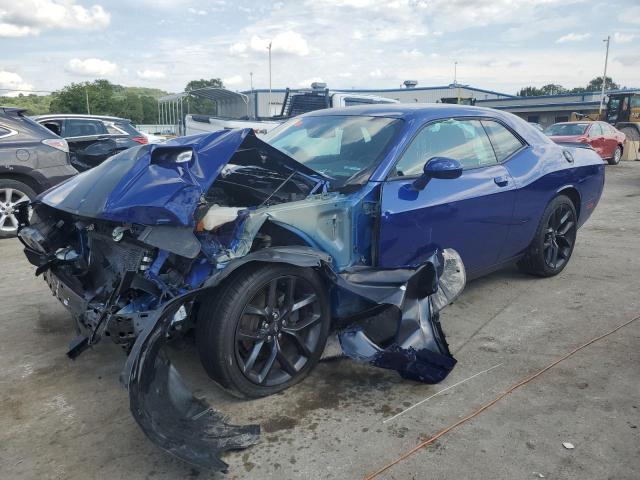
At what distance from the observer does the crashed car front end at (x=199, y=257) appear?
246 cm

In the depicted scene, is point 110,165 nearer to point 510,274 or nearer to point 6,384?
point 6,384

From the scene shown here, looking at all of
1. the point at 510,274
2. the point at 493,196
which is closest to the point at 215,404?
the point at 493,196

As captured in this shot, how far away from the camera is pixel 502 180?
411 cm

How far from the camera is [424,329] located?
3137 mm

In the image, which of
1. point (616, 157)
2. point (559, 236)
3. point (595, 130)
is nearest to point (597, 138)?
point (595, 130)

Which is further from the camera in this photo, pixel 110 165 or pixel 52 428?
pixel 110 165

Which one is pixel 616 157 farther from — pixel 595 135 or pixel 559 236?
pixel 559 236

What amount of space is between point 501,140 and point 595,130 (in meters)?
14.6

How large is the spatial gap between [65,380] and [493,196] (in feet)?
10.4

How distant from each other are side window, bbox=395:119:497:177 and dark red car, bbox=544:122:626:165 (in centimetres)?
1252

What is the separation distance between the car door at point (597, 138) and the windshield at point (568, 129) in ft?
0.93

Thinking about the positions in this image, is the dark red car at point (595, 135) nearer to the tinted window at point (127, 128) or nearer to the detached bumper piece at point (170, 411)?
the tinted window at point (127, 128)

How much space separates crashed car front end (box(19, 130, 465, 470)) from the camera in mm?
2457

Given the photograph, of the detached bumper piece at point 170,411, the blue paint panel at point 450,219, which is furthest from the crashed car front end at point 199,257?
the blue paint panel at point 450,219
